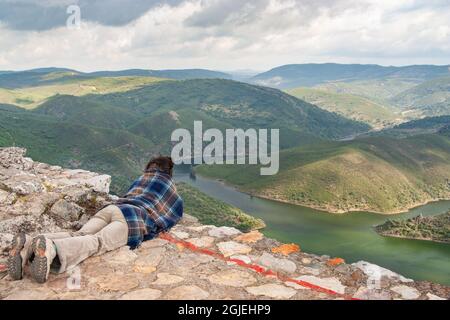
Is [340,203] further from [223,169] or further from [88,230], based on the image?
[88,230]

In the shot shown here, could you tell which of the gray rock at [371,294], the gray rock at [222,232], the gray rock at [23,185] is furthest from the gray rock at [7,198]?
the gray rock at [371,294]

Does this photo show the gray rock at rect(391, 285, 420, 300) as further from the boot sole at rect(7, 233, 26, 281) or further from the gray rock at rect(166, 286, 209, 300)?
the boot sole at rect(7, 233, 26, 281)

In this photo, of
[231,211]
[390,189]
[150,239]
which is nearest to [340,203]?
[390,189]

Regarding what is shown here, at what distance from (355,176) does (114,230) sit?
140032 mm

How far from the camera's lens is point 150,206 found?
8.12m

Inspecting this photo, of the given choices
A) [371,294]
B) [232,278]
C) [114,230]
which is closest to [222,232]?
[232,278]

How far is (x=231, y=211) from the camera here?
364 feet

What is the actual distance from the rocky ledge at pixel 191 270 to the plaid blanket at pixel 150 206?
25 cm

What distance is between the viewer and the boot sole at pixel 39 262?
5.53 meters

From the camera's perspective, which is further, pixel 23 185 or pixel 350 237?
pixel 350 237

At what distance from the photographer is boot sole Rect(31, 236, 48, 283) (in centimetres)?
553

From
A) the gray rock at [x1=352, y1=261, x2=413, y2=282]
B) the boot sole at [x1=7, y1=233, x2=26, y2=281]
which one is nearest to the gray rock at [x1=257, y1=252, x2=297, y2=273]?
the gray rock at [x1=352, y1=261, x2=413, y2=282]

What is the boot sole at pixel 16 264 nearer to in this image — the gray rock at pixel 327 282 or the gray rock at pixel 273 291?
the gray rock at pixel 273 291

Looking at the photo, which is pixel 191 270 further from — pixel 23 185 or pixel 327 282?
pixel 23 185
